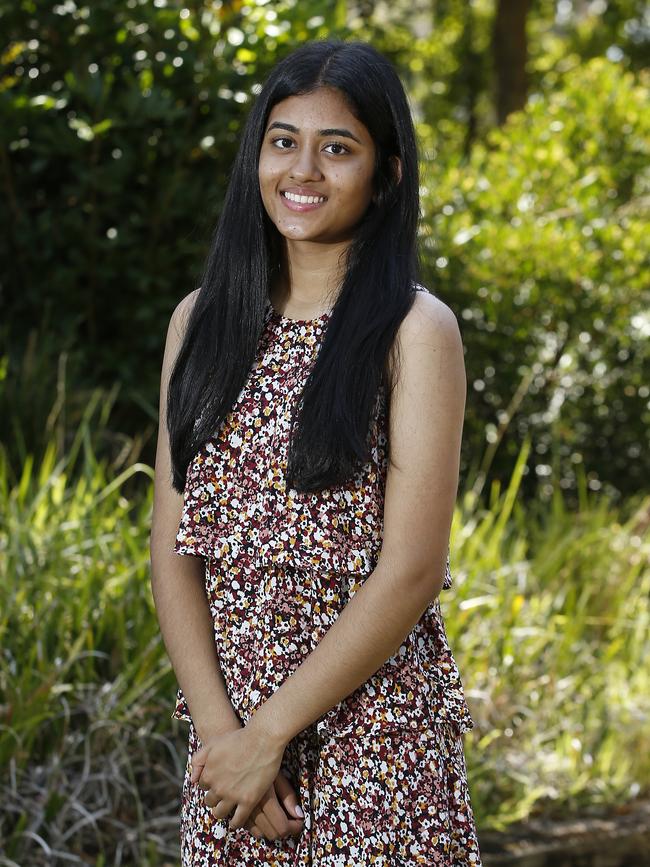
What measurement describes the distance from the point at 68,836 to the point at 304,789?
4.62 feet

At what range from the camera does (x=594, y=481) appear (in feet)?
19.7

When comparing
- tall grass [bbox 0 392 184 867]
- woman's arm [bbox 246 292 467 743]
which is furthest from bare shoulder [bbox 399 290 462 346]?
tall grass [bbox 0 392 184 867]

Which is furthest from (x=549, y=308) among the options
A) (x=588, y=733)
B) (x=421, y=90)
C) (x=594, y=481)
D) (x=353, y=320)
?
(x=421, y=90)

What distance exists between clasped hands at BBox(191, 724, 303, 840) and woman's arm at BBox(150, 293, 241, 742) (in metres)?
0.05

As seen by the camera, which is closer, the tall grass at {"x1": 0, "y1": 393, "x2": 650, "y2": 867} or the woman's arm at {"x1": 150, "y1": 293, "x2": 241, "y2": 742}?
the woman's arm at {"x1": 150, "y1": 293, "x2": 241, "y2": 742}

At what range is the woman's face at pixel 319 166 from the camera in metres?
2.00

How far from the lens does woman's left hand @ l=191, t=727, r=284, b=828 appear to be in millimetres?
1880

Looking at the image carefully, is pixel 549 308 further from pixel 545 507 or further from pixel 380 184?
pixel 380 184

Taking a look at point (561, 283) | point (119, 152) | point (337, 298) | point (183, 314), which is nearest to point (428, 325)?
point (337, 298)

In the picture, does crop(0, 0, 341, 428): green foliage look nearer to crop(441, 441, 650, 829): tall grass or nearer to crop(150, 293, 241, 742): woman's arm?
crop(441, 441, 650, 829): tall grass

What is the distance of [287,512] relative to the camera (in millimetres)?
1969

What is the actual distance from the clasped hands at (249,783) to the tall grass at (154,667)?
1177mm

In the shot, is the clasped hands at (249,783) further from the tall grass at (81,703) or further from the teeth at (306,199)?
the tall grass at (81,703)

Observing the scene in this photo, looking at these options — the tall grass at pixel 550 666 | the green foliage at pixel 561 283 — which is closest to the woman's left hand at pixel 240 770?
the tall grass at pixel 550 666
